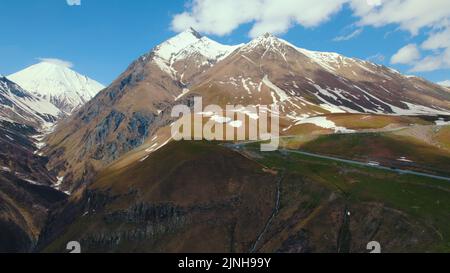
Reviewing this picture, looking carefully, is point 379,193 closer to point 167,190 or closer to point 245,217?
point 245,217
